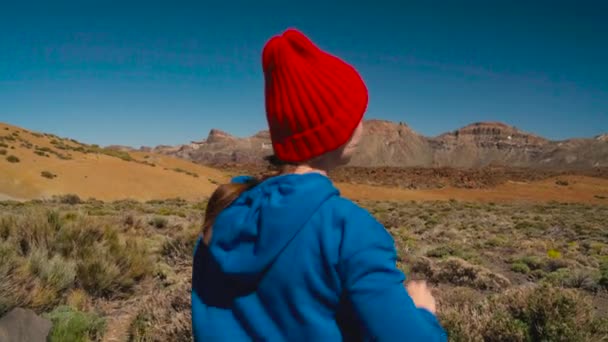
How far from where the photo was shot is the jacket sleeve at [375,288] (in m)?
1.13

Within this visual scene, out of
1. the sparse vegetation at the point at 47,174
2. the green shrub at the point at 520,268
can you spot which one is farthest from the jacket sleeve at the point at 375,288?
the sparse vegetation at the point at 47,174

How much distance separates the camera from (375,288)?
44.2 inches

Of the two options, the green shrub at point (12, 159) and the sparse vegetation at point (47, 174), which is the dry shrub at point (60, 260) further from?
the green shrub at point (12, 159)

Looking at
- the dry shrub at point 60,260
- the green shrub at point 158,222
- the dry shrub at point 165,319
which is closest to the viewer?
the dry shrub at point 165,319

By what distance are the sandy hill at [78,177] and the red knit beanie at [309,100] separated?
993 inches

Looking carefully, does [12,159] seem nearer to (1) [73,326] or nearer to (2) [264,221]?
(1) [73,326]

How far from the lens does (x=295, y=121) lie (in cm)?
133

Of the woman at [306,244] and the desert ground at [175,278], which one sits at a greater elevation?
the woman at [306,244]

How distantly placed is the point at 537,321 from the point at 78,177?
29391 millimetres

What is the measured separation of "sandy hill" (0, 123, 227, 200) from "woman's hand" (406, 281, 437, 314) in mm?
25443

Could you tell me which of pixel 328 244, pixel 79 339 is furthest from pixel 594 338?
pixel 79 339

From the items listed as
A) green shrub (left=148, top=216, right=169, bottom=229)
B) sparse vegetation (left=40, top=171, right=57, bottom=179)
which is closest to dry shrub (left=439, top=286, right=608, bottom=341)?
green shrub (left=148, top=216, right=169, bottom=229)

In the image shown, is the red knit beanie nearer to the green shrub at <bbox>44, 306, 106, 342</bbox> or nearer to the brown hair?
the brown hair

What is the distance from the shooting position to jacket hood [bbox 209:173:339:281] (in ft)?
3.92
